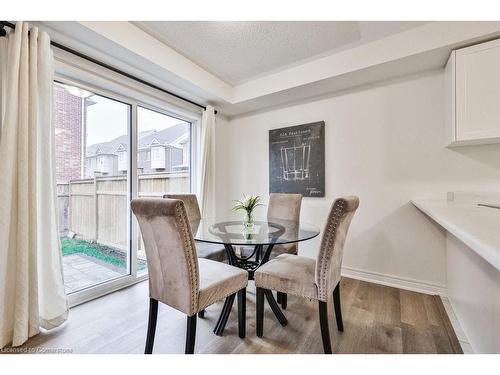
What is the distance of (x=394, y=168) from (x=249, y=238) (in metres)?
1.83

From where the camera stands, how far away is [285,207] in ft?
8.50

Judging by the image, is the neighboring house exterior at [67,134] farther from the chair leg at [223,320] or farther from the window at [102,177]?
the chair leg at [223,320]

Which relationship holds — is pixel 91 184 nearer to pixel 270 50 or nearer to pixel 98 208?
pixel 98 208

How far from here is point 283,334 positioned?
1.62 m

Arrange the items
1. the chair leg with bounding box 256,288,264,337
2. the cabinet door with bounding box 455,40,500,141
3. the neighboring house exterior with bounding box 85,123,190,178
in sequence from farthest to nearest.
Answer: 1. the neighboring house exterior with bounding box 85,123,190,178
2. the cabinet door with bounding box 455,40,500,141
3. the chair leg with bounding box 256,288,264,337

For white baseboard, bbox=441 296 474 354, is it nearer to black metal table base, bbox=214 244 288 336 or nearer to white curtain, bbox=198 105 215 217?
black metal table base, bbox=214 244 288 336

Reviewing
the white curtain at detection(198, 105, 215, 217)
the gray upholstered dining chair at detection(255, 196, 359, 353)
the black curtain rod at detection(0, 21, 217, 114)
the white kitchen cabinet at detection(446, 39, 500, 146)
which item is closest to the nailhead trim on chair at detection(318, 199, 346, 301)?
the gray upholstered dining chair at detection(255, 196, 359, 353)

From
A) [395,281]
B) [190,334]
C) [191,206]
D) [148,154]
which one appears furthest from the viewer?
[148,154]

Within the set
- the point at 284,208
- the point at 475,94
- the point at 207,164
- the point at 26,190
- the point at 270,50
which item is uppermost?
the point at 270,50

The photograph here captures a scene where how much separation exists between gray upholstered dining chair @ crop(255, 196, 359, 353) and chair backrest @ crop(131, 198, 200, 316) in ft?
1.75

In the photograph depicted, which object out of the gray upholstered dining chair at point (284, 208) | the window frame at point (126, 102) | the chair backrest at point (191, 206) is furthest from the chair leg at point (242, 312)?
the window frame at point (126, 102)

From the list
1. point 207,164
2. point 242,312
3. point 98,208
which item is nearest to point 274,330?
point 242,312

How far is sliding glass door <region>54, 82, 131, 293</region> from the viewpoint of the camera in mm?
2100
